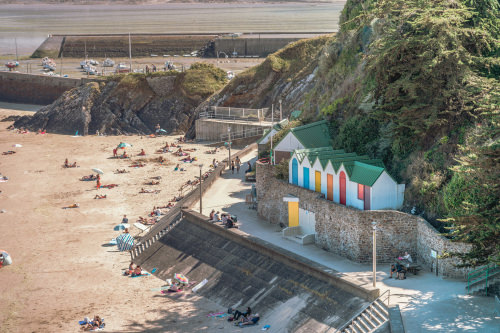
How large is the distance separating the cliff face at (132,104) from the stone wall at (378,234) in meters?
39.9

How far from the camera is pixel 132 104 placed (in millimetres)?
77812

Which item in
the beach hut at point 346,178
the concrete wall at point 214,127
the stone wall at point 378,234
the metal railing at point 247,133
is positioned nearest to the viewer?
the stone wall at point 378,234

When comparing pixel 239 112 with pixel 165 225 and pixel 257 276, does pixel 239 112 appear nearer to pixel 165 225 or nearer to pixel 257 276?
pixel 165 225

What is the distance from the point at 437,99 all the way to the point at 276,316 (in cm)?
1120

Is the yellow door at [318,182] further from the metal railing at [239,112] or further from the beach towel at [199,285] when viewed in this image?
the metal railing at [239,112]

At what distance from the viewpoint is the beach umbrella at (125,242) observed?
40.0m

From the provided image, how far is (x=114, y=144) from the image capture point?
68250 mm

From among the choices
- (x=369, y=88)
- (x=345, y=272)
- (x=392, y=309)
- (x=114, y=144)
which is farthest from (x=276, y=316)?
(x=114, y=144)

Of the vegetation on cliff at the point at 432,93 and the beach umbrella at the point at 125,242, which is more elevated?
the vegetation on cliff at the point at 432,93

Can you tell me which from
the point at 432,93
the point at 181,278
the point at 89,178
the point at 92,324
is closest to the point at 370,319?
the point at 181,278

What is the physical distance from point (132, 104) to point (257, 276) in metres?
47.6

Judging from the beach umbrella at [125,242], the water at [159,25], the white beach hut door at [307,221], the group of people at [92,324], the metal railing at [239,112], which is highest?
the water at [159,25]

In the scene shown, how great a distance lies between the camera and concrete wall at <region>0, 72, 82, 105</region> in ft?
291

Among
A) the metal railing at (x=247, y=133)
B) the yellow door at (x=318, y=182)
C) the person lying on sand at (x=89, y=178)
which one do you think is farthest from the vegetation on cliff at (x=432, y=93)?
the metal railing at (x=247, y=133)
